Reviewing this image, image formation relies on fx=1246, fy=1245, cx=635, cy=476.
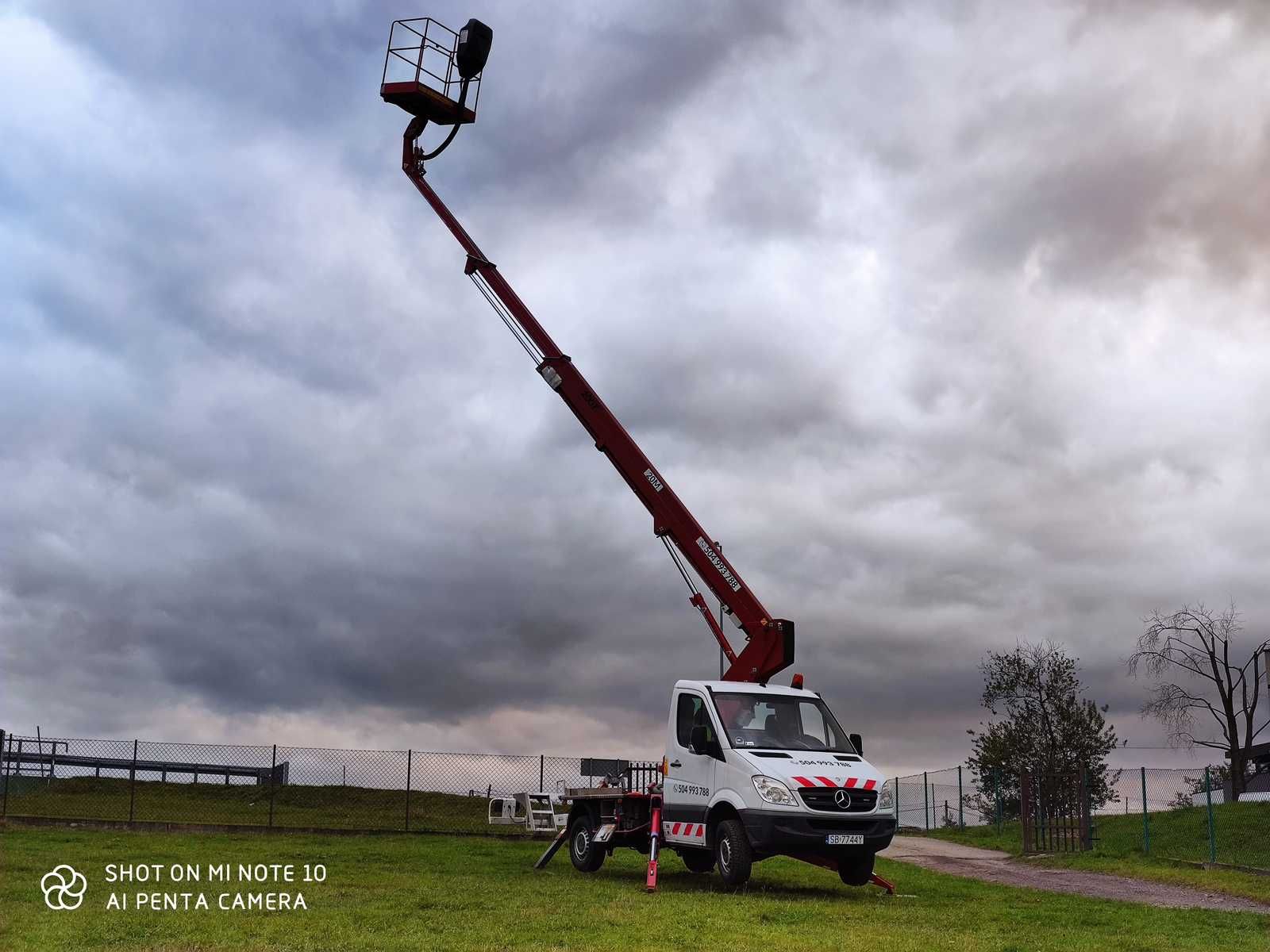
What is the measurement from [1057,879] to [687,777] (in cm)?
765

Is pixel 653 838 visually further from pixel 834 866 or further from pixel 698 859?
pixel 834 866

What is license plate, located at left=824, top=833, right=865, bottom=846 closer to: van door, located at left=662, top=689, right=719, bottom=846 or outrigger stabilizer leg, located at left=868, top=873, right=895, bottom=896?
outrigger stabilizer leg, located at left=868, top=873, right=895, bottom=896

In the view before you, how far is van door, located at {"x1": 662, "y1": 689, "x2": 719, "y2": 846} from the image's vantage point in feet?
52.4

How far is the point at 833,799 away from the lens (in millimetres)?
15180

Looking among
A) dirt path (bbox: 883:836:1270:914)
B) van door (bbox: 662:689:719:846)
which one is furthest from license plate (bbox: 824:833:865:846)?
A: dirt path (bbox: 883:836:1270:914)

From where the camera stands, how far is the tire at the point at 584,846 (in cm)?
1845

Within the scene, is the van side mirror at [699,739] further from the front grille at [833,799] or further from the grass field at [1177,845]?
the grass field at [1177,845]

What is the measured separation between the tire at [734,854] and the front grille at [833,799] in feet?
2.93

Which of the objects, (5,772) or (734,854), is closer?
(734,854)

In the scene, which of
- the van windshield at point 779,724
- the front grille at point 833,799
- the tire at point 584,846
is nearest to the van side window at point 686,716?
the van windshield at point 779,724

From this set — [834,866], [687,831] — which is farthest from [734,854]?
[834,866]

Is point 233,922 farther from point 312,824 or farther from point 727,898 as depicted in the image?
point 312,824

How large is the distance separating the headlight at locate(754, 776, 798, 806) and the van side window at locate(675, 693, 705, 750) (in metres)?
1.71

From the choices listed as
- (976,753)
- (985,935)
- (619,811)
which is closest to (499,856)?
(619,811)
